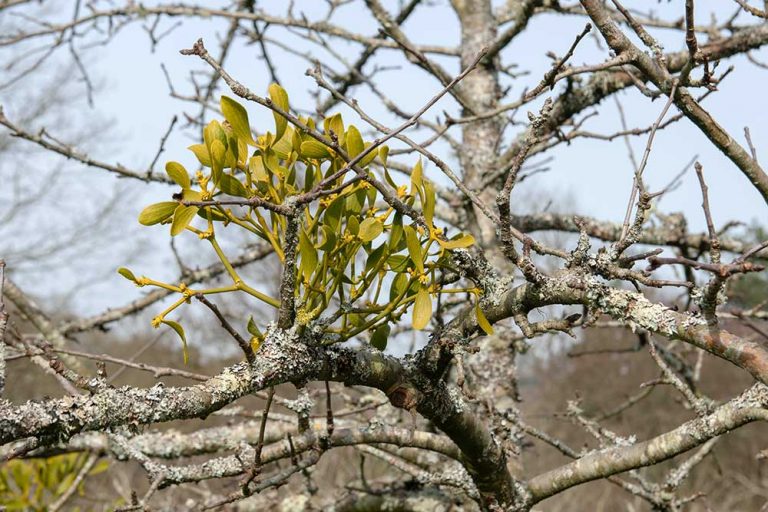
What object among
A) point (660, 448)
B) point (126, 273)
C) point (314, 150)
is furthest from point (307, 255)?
point (660, 448)

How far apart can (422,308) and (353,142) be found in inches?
11.2

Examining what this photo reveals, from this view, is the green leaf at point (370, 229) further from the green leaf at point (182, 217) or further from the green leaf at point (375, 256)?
the green leaf at point (182, 217)

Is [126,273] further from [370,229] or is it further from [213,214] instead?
[370,229]

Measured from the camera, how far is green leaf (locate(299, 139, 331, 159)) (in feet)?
3.72

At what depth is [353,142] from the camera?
118 cm

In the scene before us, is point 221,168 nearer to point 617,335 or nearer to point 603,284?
point 603,284

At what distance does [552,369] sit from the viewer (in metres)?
20.0

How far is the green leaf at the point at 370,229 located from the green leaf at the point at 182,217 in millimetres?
252

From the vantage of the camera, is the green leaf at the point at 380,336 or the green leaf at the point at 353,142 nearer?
the green leaf at the point at 353,142

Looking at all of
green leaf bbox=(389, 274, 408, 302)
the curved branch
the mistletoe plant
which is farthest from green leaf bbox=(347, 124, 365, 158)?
the curved branch

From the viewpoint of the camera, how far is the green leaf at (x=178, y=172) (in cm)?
114

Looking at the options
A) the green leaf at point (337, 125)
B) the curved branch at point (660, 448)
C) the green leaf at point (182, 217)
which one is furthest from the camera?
the curved branch at point (660, 448)

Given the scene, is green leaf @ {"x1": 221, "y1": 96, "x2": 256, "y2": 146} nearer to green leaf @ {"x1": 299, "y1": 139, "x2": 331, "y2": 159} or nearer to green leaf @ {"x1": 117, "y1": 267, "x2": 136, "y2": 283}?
green leaf @ {"x1": 299, "y1": 139, "x2": 331, "y2": 159}

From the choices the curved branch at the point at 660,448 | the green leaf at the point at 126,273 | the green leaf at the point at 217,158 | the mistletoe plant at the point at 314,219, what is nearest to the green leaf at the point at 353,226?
the mistletoe plant at the point at 314,219
